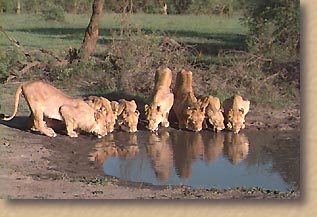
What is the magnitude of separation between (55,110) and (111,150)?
44.1 inches

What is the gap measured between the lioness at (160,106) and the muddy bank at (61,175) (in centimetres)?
117

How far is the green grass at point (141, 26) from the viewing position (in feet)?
71.6

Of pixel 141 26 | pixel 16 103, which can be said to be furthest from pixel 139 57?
pixel 141 26

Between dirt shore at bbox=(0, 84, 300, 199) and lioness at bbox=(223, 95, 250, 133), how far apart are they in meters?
2.25

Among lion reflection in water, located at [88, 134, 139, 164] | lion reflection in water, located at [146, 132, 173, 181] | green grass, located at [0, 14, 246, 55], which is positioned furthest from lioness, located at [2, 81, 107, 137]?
green grass, located at [0, 14, 246, 55]

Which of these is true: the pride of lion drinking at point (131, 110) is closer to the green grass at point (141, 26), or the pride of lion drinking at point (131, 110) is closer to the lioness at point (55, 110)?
the lioness at point (55, 110)

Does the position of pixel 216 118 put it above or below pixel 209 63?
below

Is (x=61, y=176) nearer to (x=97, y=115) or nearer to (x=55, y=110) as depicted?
(x=55, y=110)

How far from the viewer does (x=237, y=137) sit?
11773 millimetres

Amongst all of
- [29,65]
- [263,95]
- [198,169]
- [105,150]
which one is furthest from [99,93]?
[198,169]

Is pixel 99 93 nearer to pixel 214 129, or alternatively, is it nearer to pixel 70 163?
pixel 214 129

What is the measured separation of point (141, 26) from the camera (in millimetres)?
24688

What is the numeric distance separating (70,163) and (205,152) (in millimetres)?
2079

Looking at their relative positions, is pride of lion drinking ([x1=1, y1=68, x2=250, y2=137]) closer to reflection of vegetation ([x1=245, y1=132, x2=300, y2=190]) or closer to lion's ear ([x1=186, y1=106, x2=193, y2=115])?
lion's ear ([x1=186, y1=106, x2=193, y2=115])
